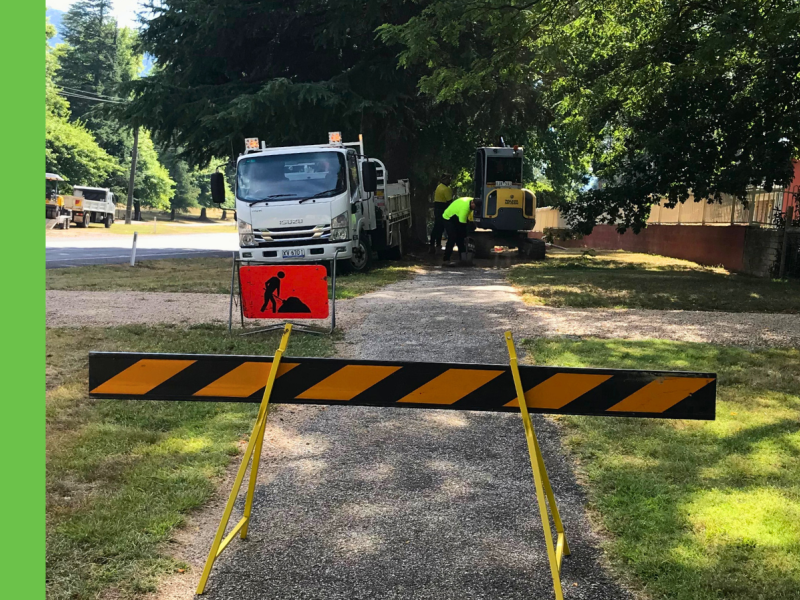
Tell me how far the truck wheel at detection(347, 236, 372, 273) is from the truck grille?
85.7 inches

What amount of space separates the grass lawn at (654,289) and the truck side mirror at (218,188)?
654cm

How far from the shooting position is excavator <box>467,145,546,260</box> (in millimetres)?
22578

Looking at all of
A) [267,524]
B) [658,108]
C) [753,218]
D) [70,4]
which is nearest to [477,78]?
[658,108]

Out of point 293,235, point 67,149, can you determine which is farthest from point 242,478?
point 67,149

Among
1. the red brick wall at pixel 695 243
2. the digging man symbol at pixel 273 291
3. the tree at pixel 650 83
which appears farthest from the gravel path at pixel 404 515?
the red brick wall at pixel 695 243

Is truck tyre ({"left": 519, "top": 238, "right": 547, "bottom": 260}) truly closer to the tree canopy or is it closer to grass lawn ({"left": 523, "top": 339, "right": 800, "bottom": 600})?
the tree canopy

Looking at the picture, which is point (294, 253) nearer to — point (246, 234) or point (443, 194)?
point (246, 234)

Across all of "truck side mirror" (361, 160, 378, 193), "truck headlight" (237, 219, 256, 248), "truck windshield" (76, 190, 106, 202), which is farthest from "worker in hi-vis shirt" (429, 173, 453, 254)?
"truck windshield" (76, 190, 106, 202)

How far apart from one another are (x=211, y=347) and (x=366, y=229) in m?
11.2

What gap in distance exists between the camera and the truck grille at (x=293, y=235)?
1584cm

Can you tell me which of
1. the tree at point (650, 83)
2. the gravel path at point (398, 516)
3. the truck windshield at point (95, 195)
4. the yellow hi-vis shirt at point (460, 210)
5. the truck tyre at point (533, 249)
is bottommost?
the gravel path at point (398, 516)

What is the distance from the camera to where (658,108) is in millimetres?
17594

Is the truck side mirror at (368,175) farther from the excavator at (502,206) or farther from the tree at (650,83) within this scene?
the excavator at (502,206)

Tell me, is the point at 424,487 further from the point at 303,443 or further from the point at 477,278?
the point at 477,278
